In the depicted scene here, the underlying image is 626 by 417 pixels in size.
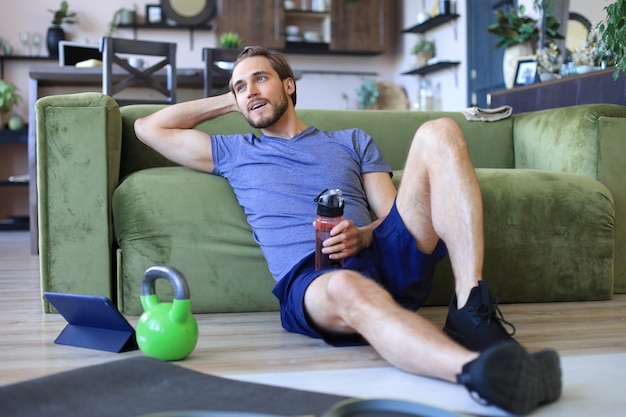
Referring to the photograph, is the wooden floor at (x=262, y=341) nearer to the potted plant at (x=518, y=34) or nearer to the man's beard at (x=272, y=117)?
the man's beard at (x=272, y=117)

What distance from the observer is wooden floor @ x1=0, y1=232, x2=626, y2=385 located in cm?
190

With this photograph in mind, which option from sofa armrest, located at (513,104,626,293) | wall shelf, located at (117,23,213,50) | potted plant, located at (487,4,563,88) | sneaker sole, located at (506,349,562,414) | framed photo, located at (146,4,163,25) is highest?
framed photo, located at (146,4,163,25)

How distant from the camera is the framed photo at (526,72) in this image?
4.74 meters

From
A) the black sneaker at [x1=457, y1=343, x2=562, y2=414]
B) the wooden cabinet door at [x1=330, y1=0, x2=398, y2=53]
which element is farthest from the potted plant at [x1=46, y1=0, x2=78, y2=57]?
the black sneaker at [x1=457, y1=343, x2=562, y2=414]

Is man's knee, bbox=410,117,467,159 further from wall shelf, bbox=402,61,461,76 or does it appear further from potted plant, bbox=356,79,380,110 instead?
potted plant, bbox=356,79,380,110

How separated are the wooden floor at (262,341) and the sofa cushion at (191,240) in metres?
0.11

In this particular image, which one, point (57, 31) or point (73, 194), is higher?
point (57, 31)

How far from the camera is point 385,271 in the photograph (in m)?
2.12

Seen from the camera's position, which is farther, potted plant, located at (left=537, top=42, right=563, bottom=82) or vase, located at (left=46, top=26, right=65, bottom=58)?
vase, located at (left=46, top=26, right=65, bottom=58)

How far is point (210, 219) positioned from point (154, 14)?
5.50m

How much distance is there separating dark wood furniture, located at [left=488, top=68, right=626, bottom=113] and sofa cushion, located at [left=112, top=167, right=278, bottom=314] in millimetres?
1994

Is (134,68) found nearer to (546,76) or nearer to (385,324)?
(546,76)

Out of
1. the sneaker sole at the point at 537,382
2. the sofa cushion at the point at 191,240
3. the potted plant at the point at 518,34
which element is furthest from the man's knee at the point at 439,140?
the potted plant at the point at 518,34

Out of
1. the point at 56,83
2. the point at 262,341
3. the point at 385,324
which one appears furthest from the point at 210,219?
the point at 56,83
